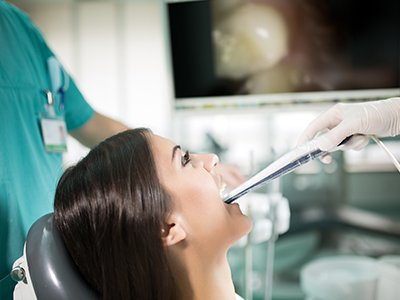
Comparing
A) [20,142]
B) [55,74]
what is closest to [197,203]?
[20,142]

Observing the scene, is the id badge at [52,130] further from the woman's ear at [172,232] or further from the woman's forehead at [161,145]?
the woman's ear at [172,232]

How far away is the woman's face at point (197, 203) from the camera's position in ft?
3.91

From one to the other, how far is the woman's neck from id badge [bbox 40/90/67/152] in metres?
0.59

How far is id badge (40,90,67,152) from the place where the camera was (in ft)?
4.70

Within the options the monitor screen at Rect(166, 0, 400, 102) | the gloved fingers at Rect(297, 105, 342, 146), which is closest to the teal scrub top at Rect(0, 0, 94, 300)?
the gloved fingers at Rect(297, 105, 342, 146)

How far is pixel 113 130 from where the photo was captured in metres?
1.72

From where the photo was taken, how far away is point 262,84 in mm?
2881

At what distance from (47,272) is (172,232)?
320 mm

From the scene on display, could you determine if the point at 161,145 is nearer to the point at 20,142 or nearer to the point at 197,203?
the point at 197,203

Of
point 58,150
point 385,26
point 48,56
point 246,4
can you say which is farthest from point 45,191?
point 385,26

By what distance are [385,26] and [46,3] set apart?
8.15 ft

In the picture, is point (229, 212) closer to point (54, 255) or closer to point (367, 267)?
point (54, 255)

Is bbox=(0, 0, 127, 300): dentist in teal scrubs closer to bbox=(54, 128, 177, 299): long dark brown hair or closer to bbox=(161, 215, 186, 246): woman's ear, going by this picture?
bbox=(54, 128, 177, 299): long dark brown hair

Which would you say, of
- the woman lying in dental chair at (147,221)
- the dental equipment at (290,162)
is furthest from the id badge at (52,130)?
the dental equipment at (290,162)
